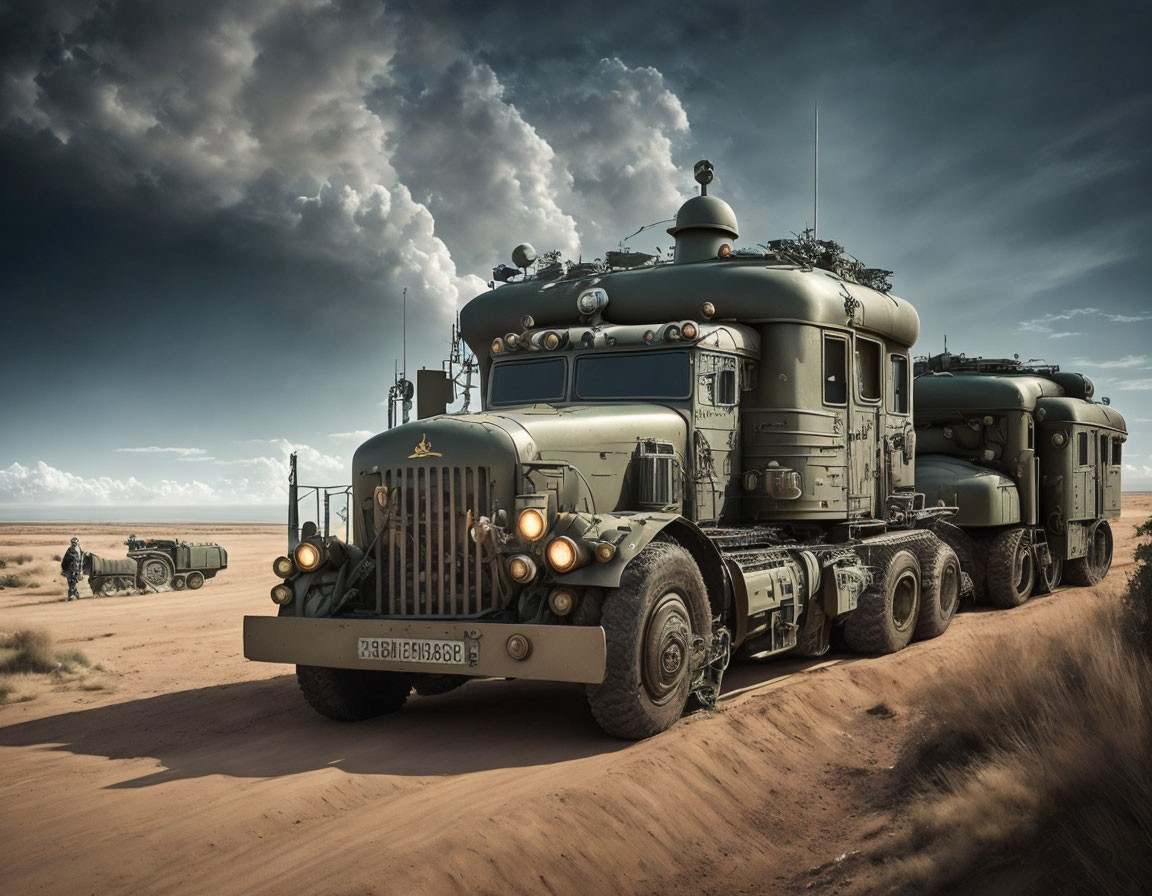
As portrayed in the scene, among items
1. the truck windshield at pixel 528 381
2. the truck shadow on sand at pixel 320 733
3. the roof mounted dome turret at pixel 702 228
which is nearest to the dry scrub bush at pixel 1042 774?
the truck shadow on sand at pixel 320 733

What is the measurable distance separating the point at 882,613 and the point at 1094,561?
9984mm

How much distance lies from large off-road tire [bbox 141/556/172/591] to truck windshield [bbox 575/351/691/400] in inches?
717

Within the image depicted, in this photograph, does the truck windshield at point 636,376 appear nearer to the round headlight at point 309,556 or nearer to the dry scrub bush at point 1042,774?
the round headlight at point 309,556

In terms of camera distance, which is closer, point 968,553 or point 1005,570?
point 1005,570

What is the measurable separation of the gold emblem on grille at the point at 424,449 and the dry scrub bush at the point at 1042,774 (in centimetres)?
403

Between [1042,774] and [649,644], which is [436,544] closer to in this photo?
[649,644]

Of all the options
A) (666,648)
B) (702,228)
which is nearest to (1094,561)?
(702,228)

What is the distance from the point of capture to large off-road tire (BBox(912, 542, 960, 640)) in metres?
12.1

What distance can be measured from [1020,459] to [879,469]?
516cm

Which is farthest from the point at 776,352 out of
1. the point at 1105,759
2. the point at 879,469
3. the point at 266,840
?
the point at 266,840

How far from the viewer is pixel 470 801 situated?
5805mm

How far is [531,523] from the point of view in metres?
7.06

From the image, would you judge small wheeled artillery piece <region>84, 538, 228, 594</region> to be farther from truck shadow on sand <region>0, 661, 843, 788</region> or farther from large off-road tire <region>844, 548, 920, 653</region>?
large off-road tire <region>844, 548, 920, 653</region>

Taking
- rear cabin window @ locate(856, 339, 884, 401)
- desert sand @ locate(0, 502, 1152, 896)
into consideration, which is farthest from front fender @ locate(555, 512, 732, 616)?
rear cabin window @ locate(856, 339, 884, 401)
